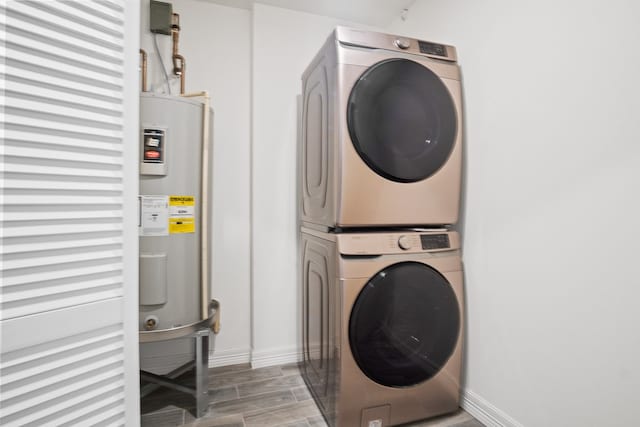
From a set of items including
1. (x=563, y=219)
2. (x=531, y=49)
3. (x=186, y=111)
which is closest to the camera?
(x=563, y=219)

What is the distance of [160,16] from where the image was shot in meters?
1.86

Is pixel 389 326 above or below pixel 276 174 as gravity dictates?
below

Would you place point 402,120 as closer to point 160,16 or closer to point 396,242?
point 396,242

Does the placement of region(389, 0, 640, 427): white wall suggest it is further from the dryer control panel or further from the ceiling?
the ceiling

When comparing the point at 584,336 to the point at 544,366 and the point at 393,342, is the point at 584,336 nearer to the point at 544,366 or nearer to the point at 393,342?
the point at 544,366

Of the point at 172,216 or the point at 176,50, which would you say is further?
the point at 176,50

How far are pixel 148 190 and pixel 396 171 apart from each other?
116 cm

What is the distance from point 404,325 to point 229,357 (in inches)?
50.0

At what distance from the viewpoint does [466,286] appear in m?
1.60

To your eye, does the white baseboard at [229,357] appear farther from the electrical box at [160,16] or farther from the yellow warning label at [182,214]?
the electrical box at [160,16]

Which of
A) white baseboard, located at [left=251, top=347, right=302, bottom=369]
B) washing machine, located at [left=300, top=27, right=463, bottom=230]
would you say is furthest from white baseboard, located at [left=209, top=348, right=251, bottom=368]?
washing machine, located at [left=300, top=27, right=463, bottom=230]

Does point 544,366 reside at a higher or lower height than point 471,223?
lower

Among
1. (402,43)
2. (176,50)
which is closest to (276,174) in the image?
(176,50)

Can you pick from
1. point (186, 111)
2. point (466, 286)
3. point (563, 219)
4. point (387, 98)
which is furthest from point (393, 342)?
point (186, 111)
